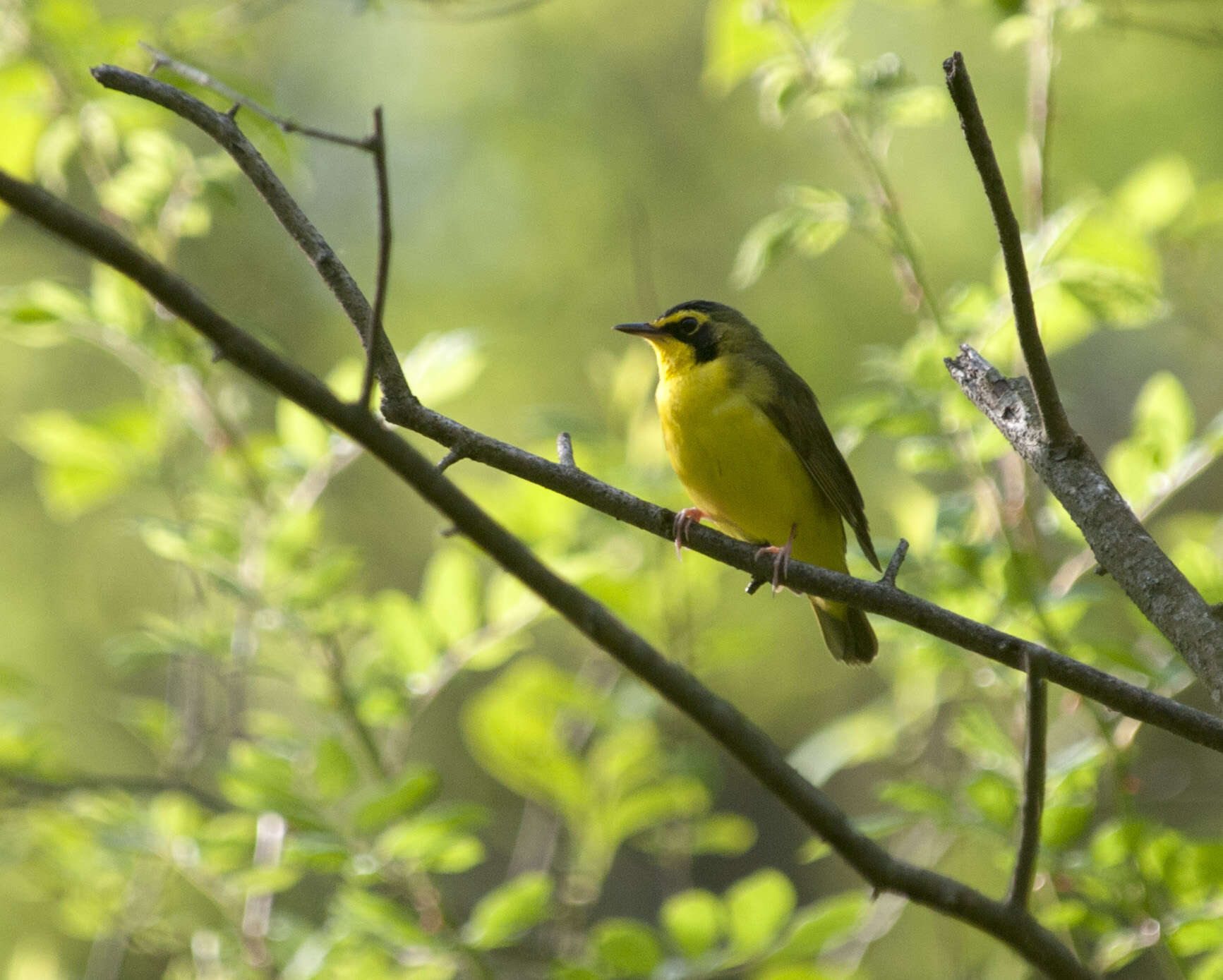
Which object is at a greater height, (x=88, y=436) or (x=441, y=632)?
(x=88, y=436)

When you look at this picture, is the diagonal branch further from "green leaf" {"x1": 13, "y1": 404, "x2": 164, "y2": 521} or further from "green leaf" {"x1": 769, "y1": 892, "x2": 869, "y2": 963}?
"green leaf" {"x1": 13, "y1": 404, "x2": 164, "y2": 521}

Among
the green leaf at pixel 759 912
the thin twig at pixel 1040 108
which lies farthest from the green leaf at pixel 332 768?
the thin twig at pixel 1040 108

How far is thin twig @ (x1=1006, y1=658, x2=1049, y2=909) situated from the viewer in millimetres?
2156

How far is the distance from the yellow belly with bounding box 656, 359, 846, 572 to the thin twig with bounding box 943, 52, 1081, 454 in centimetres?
234

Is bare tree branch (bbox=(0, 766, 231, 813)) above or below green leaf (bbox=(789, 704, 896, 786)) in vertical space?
above

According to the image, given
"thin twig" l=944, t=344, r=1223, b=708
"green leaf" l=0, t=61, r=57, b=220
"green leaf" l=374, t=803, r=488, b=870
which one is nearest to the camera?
"thin twig" l=944, t=344, r=1223, b=708

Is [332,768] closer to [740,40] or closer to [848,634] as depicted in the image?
[848,634]

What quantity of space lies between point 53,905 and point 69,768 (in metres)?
3.61

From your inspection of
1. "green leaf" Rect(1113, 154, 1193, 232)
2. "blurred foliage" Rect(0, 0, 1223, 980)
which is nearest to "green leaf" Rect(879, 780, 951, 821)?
"blurred foliage" Rect(0, 0, 1223, 980)

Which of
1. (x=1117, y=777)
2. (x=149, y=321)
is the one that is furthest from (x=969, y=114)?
(x=149, y=321)

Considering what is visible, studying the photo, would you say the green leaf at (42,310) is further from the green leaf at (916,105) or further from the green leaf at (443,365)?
the green leaf at (916,105)

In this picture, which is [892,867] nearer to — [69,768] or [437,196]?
[69,768]

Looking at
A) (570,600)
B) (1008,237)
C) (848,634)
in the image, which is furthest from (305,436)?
(1008,237)

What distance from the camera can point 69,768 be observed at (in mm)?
4488
